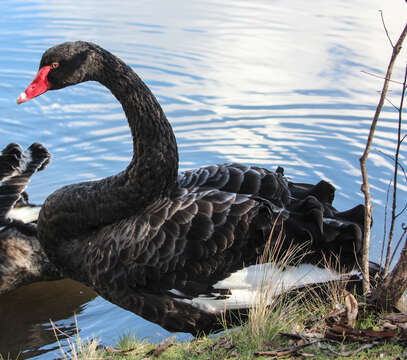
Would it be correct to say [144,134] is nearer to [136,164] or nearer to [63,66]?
[136,164]

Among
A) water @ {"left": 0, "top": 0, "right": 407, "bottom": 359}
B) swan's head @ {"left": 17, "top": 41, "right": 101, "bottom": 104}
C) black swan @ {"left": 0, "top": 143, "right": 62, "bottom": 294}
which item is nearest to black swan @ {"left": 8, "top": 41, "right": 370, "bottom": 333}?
swan's head @ {"left": 17, "top": 41, "right": 101, "bottom": 104}

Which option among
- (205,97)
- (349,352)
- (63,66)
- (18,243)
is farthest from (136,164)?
(205,97)

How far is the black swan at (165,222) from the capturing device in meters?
3.35

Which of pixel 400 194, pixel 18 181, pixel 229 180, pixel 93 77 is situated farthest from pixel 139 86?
pixel 400 194

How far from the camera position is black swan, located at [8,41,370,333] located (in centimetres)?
335

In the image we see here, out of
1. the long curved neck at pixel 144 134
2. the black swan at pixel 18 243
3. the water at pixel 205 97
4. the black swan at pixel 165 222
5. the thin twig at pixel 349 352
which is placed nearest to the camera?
the thin twig at pixel 349 352

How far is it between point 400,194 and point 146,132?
2.61 meters

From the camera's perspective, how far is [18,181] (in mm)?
4328

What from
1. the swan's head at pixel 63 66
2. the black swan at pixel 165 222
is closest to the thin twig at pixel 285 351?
the black swan at pixel 165 222

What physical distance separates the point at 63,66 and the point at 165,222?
3.23 feet

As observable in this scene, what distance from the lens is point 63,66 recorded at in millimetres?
3459

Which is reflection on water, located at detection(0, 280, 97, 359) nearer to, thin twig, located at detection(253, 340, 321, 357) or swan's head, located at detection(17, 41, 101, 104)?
swan's head, located at detection(17, 41, 101, 104)

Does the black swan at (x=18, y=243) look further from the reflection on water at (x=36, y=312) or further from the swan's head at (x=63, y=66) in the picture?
the swan's head at (x=63, y=66)

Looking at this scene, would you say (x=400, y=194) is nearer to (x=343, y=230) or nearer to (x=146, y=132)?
(x=343, y=230)
